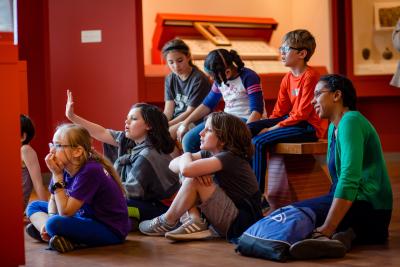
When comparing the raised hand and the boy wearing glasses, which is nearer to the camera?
the boy wearing glasses

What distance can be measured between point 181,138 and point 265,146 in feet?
2.59

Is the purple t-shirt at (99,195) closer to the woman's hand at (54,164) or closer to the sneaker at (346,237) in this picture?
the woman's hand at (54,164)

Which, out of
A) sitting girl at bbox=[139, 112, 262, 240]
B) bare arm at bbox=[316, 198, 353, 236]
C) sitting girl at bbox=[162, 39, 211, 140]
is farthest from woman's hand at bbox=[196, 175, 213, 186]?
sitting girl at bbox=[162, 39, 211, 140]

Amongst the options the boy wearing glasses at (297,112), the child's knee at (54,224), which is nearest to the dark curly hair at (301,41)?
the boy wearing glasses at (297,112)

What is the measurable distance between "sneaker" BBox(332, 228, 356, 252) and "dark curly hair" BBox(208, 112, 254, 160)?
26.3 inches

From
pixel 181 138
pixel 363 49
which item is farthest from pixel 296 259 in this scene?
pixel 363 49

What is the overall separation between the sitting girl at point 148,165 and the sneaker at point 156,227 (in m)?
0.23

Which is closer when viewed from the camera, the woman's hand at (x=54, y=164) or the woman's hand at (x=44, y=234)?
the woman's hand at (x=54, y=164)

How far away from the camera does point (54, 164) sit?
3619mm

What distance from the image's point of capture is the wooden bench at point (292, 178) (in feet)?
15.5

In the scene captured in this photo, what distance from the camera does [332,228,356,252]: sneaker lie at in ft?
11.3

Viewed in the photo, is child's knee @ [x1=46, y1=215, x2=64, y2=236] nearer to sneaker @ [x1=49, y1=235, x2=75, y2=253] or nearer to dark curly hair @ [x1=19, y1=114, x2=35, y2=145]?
sneaker @ [x1=49, y1=235, x2=75, y2=253]

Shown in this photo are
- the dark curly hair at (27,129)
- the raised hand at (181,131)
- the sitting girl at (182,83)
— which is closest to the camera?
the dark curly hair at (27,129)

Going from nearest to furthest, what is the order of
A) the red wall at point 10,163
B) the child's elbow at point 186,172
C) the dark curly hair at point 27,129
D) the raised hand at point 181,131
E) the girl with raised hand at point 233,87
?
the red wall at point 10,163
the child's elbow at point 186,172
the dark curly hair at point 27,129
the girl with raised hand at point 233,87
the raised hand at point 181,131
